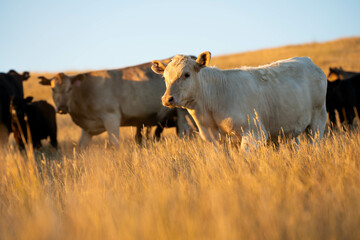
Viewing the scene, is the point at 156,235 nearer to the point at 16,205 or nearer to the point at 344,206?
the point at 344,206

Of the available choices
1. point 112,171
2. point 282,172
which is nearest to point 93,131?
point 112,171

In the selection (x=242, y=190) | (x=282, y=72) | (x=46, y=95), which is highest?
(x=282, y=72)

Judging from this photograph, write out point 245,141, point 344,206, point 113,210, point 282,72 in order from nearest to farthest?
point 344,206
point 113,210
point 245,141
point 282,72

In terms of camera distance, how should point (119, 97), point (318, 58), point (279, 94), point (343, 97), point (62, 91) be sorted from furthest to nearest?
point (318, 58) → point (343, 97) → point (119, 97) → point (62, 91) → point (279, 94)

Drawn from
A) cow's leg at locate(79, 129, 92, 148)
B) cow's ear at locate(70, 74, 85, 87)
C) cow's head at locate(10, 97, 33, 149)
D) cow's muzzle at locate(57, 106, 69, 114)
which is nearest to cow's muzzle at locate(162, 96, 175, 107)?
cow's muzzle at locate(57, 106, 69, 114)

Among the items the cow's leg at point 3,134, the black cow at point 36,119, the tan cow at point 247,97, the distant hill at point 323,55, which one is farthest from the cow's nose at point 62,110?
the distant hill at point 323,55

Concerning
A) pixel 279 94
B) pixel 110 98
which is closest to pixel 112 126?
pixel 110 98

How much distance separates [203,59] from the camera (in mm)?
5195

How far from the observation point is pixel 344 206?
2352mm

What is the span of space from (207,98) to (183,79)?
0.51 metres

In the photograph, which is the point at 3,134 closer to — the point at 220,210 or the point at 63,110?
the point at 63,110

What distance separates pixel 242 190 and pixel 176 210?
2.11ft

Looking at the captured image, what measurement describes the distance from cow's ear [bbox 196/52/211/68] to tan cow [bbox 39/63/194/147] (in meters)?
3.75

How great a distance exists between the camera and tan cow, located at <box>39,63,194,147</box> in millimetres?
8938
